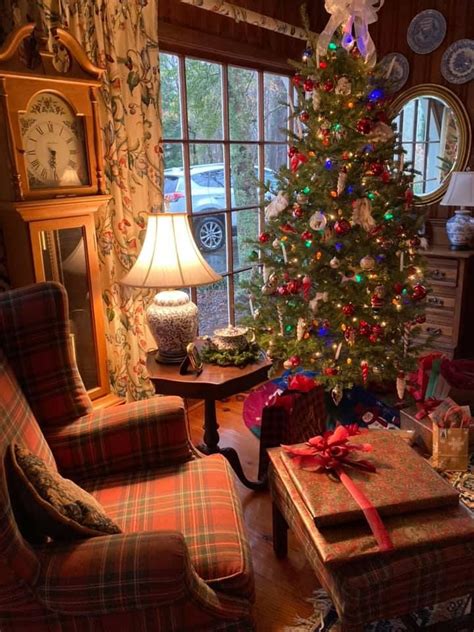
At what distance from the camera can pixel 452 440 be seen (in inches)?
66.0

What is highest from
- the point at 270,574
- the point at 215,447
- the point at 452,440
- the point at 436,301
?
the point at 436,301

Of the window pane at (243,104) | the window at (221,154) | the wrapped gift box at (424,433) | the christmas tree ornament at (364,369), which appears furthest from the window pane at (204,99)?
the wrapped gift box at (424,433)

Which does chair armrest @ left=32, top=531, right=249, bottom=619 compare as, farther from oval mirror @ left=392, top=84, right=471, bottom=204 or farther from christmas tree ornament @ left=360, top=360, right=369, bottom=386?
oval mirror @ left=392, top=84, right=471, bottom=204

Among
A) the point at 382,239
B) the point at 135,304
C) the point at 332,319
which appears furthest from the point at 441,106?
the point at 135,304

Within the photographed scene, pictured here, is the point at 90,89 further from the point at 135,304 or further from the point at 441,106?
the point at 441,106

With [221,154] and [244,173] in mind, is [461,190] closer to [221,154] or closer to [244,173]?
[244,173]

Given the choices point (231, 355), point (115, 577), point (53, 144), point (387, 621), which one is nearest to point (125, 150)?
point (53, 144)

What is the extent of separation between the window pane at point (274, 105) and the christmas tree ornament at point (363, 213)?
3.74ft

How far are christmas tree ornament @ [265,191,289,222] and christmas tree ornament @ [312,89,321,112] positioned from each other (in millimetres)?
400

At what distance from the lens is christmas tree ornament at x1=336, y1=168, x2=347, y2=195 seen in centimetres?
218

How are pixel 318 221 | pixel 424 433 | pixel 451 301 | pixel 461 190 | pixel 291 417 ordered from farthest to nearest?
pixel 451 301 → pixel 461 190 → pixel 318 221 → pixel 291 417 → pixel 424 433

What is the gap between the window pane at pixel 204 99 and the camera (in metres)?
2.65

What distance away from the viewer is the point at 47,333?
1531 mm

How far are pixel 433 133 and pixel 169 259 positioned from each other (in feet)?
8.13
